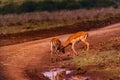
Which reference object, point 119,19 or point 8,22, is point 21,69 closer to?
point 8,22

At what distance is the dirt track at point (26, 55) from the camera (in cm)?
2300

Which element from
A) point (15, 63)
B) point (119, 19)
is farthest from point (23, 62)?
point (119, 19)

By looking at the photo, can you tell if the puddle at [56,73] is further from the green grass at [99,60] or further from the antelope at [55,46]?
the antelope at [55,46]

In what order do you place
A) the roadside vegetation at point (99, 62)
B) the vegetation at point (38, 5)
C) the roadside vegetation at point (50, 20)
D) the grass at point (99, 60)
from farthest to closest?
the vegetation at point (38, 5) < the roadside vegetation at point (50, 20) < the grass at point (99, 60) < the roadside vegetation at point (99, 62)

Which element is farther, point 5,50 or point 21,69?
Answer: point 5,50

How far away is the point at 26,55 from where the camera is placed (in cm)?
2816

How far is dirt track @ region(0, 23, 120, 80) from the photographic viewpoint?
2300cm

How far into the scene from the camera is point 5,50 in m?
30.5

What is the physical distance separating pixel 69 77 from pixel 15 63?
5694 mm

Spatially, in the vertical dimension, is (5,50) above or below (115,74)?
above

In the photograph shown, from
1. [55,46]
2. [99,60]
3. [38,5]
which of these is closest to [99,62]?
[99,60]

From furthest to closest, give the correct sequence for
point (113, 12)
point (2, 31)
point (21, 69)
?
point (113, 12)
point (2, 31)
point (21, 69)

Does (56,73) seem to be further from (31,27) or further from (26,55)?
(31,27)

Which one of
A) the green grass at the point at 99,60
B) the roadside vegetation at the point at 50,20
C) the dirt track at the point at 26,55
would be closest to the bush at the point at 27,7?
the roadside vegetation at the point at 50,20
